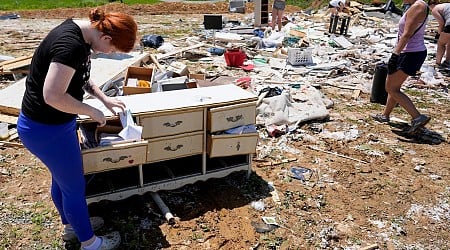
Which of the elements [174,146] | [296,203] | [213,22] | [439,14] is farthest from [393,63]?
[213,22]

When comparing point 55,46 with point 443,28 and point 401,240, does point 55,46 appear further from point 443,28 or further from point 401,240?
point 443,28

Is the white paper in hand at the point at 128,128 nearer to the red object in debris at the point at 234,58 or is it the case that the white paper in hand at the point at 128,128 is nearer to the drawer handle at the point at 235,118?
the drawer handle at the point at 235,118

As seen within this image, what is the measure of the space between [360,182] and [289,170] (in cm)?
79

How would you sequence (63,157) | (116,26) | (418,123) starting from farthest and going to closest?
(418,123), (63,157), (116,26)

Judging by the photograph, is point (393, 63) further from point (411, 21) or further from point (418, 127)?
point (418, 127)

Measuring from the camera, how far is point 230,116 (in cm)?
393

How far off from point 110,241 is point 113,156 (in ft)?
2.25

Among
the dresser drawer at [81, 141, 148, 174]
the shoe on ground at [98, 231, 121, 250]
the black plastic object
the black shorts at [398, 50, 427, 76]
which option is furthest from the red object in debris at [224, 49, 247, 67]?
the shoe on ground at [98, 231, 121, 250]

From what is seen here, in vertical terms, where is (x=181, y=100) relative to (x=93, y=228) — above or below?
above

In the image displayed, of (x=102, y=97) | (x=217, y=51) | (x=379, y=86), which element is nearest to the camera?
(x=102, y=97)

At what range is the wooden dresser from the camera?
351cm

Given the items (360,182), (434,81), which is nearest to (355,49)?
(434,81)

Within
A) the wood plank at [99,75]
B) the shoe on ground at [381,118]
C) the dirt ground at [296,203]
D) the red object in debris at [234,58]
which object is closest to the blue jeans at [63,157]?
the dirt ground at [296,203]

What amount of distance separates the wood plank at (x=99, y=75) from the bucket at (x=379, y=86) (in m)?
4.16
